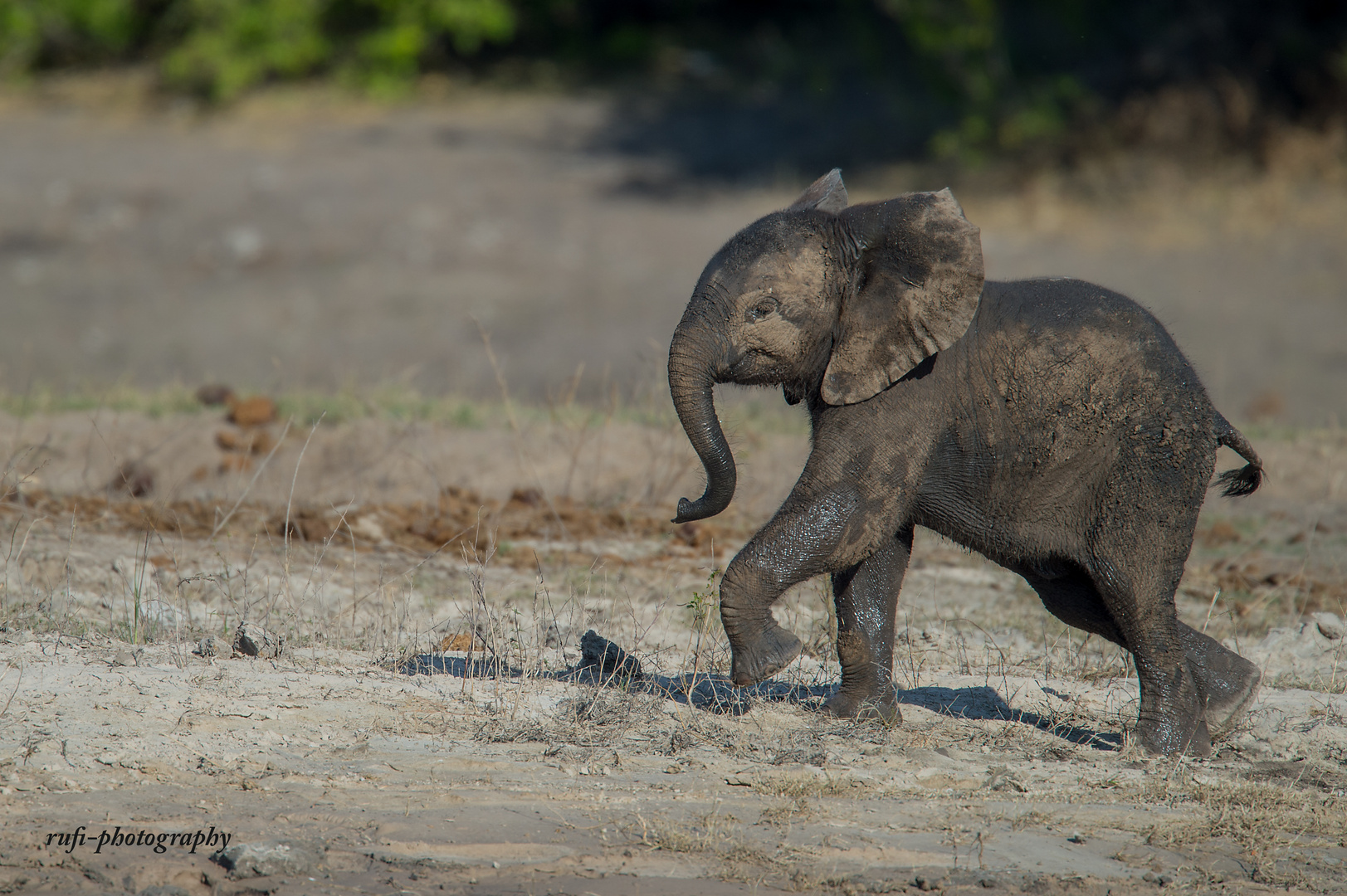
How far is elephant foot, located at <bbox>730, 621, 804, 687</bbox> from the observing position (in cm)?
443

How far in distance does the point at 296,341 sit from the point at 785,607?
1053 cm

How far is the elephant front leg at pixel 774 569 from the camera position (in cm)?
441

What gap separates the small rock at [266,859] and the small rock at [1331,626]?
4.59 meters

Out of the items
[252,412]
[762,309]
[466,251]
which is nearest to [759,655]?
[762,309]

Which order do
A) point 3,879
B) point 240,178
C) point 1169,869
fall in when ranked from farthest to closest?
point 240,178 → point 1169,869 → point 3,879

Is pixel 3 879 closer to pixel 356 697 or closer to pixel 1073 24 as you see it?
pixel 356 697

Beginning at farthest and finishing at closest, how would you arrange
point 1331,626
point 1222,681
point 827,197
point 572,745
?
point 1331,626 < point 1222,681 < point 827,197 < point 572,745

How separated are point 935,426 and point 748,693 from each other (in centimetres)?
124

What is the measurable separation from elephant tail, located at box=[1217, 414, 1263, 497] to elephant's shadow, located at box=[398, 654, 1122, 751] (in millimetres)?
1032

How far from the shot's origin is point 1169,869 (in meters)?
3.73

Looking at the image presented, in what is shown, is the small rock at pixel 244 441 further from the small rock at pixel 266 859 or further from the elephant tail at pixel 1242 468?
the elephant tail at pixel 1242 468

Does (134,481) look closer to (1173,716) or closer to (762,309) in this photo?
(762,309)

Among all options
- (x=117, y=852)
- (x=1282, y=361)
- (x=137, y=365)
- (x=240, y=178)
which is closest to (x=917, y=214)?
(x=117, y=852)

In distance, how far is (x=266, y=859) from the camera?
3363mm
